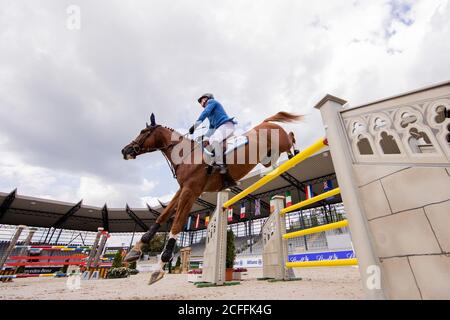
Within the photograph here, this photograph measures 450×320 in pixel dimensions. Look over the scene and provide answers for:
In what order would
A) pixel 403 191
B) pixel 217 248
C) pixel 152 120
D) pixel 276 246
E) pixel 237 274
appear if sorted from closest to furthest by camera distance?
pixel 403 191
pixel 152 120
pixel 217 248
pixel 276 246
pixel 237 274

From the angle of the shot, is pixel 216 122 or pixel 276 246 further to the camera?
pixel 276 246

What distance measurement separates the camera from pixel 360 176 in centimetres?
143

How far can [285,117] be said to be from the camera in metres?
3.43

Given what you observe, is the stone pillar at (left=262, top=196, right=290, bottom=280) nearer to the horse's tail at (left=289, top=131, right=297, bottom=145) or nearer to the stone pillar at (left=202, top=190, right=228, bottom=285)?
the stone pillar at (left=202, top=190, right=228, bottom=285)

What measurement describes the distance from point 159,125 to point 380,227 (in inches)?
121

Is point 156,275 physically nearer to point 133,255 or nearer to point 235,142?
point 133,255

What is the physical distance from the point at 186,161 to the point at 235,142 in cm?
71

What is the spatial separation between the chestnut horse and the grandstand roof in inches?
488

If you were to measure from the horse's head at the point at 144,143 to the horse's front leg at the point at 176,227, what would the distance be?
107 centimetres

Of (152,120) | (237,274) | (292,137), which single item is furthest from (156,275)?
(237,274)

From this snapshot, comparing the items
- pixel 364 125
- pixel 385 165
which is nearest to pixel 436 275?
pixel 385 165

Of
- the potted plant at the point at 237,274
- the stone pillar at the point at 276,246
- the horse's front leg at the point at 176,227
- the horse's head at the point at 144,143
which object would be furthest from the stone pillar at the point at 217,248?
the horse's front leg at the point at 176,227
